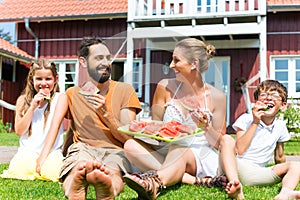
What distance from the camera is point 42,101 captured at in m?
3.44

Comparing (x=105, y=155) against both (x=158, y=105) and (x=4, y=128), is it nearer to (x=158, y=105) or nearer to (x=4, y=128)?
(x=158, y=105)

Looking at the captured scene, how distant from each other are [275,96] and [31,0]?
479 inches

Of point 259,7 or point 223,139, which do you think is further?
point 259,7

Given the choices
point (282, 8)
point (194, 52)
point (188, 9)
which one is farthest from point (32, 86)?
point (282, 8)

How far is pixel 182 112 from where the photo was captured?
8.37 ft

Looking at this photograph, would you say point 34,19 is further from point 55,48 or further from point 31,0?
point 31,0

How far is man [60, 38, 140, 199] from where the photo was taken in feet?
8.07

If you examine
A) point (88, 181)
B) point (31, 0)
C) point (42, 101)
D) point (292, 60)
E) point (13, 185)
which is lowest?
point (13, 185)

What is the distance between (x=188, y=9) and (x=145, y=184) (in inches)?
319

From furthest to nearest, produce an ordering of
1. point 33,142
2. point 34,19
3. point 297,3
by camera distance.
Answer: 1. point 34,19
2. point 297,3
3. point 33,142

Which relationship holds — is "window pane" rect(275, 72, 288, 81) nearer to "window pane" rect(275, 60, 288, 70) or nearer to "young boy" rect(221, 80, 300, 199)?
"window pane" rect(275, 60, 288, 70)

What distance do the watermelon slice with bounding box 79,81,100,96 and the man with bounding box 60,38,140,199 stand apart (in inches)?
0.7

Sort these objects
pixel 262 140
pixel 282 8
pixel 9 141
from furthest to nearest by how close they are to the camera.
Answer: pixel 282 8 < pixel 9 141 < pixel 262 140

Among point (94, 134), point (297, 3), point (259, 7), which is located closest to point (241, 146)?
point (94, 134)
